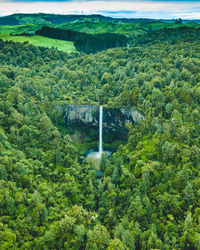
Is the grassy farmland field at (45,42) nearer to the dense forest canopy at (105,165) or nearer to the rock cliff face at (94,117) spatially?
the dense forest canopy at (105,165)

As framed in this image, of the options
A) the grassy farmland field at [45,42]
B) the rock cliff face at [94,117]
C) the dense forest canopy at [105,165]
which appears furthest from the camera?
the grassy farmland field at [45,42]

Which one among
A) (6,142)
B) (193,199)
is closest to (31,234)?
(6,142)

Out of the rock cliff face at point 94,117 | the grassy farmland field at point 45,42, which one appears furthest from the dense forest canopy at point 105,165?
the grassy farmland field at point 45,42

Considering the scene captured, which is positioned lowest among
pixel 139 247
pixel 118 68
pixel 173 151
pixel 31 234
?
pixel 139 247

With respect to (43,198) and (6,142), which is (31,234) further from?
(6,142)

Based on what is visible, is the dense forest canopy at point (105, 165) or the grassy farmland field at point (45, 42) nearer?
the dense forest canopy at point (105, 165)

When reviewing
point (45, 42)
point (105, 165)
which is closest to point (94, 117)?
point (105, 165)

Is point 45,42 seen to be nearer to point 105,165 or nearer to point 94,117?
point 94,117
